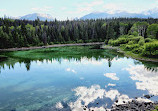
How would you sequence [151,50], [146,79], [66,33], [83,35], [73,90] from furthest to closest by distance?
[66,33] < [83,35] < [151,50] < [146,79] < [73,90]

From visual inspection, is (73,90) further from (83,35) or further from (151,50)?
(83,35)

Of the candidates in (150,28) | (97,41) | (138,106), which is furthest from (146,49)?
(97,41)

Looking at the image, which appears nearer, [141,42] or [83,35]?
[141,42]

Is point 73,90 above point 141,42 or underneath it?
underneath

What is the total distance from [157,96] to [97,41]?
11867 cm

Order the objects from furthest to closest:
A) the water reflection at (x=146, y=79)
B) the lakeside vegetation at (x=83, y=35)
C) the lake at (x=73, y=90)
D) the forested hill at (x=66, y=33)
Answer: the forested hill at (x=66, y=33) < the lakeside vegetation at (x=83, y=35) < the water reflection at (x=146, y=79) < the lake at (x=73, y=90)

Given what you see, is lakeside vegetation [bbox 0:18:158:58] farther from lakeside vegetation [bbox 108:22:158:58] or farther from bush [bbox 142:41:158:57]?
bush [bbox 142:41:158:57]

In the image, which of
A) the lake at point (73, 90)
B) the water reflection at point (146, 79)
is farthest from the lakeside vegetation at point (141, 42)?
the lake at point (73, 90)

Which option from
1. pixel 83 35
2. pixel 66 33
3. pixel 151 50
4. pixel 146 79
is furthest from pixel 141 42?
pixel 66 33

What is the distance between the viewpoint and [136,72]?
140 feet

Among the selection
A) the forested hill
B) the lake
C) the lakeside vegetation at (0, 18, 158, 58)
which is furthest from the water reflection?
the forested hill

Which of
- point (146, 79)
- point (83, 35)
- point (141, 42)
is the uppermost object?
point (83, 35)

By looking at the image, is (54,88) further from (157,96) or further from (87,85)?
(157,96)

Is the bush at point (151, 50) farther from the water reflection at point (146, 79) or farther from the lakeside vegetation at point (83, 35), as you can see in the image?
the water reflection at point (146, 79)
